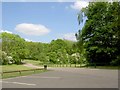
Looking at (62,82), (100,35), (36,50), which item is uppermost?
(100,35)

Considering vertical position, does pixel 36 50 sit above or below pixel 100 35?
below

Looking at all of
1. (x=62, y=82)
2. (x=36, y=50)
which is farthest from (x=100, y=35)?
(x=36, y=50)

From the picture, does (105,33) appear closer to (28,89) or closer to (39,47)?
(28,89)

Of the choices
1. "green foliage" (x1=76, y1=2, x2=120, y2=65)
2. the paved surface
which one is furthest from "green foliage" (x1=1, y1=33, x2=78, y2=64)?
the paved surface

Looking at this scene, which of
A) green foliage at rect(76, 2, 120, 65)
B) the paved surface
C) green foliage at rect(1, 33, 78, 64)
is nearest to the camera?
the paved surface

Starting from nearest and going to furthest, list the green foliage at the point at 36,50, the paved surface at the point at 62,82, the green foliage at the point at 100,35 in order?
1. the paved surface at the point at 62,82
2. the green foliage at the point at 100,35
3. the green foliage at the point at 36,50

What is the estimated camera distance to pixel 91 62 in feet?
167

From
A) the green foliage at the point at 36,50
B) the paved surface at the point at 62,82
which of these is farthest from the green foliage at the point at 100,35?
the paved surface at the point at 62,82

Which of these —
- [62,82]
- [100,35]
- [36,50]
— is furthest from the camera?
[36,50]

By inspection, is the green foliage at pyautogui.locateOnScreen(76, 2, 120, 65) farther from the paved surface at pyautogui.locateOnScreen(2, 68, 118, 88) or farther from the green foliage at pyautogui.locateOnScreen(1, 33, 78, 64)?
the paved surface at pyautogui.locateOnScreen(2, 68, 118, 88)

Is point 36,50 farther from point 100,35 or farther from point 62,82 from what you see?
point 62,82

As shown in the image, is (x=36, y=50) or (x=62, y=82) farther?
(x=36, y=50)

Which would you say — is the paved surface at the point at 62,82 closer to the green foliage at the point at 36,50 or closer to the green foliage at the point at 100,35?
the green foliage at the point at 100,35

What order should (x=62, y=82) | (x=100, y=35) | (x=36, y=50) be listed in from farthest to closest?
(x=36, y=50)
(x=100, y=35)
(x=62, y=82)
